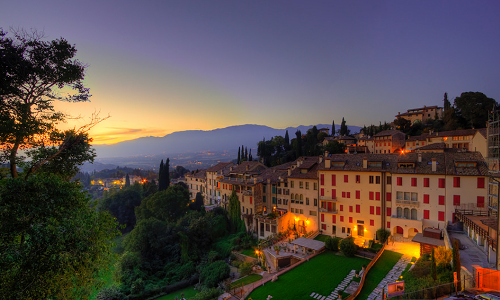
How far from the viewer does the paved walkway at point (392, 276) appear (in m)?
18.8

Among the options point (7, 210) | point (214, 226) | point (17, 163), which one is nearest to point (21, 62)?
point (17, 163)

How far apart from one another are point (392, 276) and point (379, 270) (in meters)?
1.58

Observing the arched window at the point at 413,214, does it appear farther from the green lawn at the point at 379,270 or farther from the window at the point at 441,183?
the green lawn at the point at 379,270

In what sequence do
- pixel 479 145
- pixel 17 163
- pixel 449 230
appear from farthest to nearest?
1. pixel 479 145
2. pixel 449 230
3. pixel 17 163

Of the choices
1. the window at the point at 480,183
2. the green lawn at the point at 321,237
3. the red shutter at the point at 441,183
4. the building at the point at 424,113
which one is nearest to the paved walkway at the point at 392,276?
the red shutter at the point at 441,183

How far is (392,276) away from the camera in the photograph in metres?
20.7

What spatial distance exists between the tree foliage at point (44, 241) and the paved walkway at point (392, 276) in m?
19.2

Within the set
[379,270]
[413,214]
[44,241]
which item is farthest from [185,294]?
[413,214]

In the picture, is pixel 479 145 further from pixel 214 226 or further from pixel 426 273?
pixel 214 226

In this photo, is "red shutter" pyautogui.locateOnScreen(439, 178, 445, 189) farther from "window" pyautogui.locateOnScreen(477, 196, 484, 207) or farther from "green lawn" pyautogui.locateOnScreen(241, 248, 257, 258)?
"green lawn" pyautogui.locateOnScreen(241, 248, 257, 258)

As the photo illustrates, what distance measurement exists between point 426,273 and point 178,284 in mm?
26651

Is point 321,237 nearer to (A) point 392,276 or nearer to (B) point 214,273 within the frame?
(A) point 392,276

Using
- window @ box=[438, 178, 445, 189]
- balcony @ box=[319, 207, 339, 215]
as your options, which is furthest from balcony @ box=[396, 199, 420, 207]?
balcony @ box=[319, 207, 339, 215]

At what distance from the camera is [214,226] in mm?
38875
